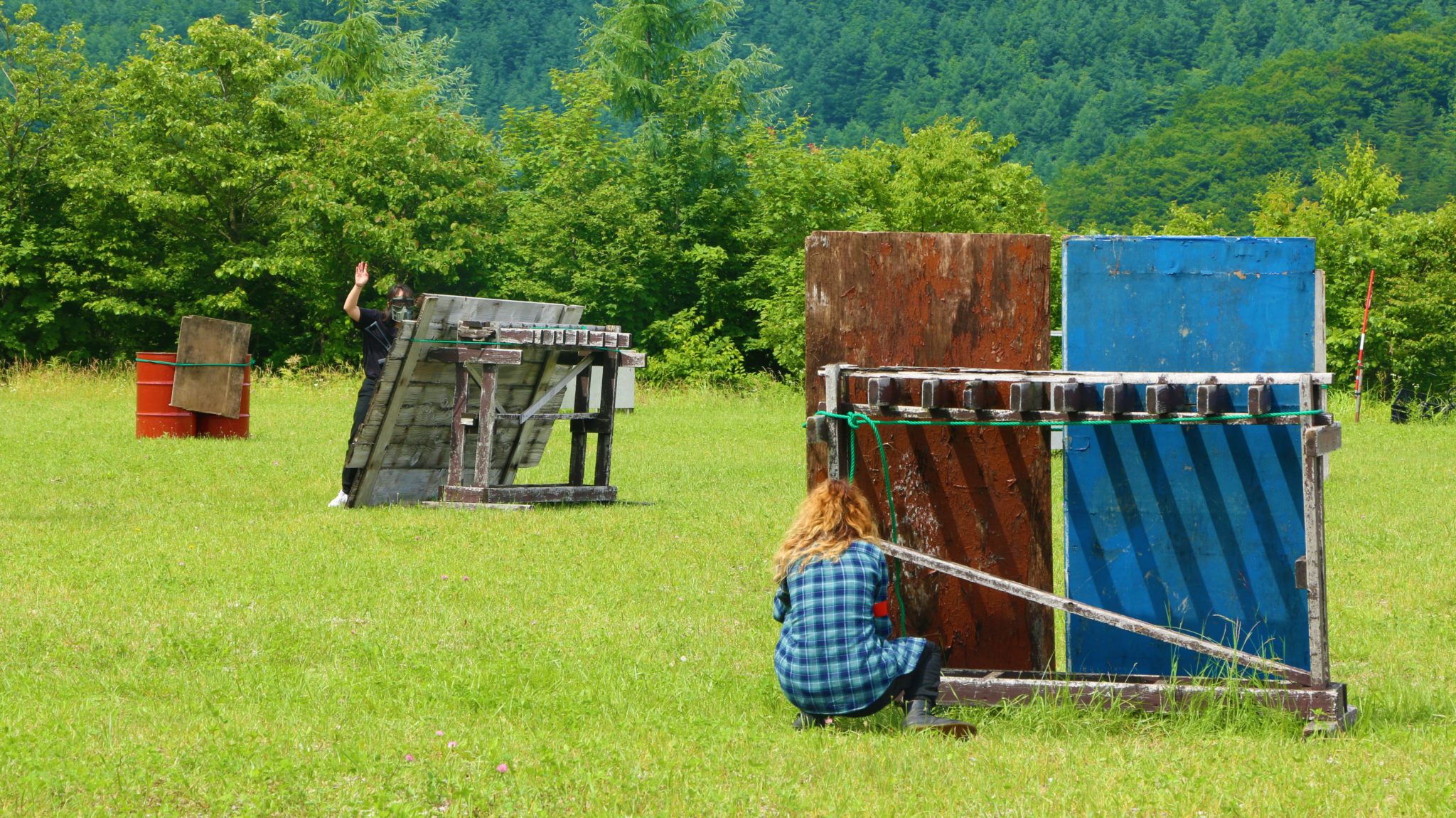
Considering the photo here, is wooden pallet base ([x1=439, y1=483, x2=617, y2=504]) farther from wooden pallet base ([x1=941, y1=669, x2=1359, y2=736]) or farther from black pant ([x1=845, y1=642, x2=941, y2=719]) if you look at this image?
black pant ([x1=845, y1=642, x2=941, y2=719])

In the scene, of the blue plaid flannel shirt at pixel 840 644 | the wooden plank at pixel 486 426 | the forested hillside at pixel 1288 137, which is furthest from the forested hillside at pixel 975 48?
the blue plaid flannel shirt at pixel 840 644

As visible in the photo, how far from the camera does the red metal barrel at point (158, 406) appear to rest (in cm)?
2036

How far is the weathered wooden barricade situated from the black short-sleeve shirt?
20.4 inches

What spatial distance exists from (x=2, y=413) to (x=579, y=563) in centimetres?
1815

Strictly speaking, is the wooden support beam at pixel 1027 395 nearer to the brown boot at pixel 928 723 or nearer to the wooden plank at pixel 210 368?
the brown boot at pixel 928 723

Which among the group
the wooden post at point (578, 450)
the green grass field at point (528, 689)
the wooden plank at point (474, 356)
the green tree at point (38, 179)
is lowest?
the green grass field at point (528, 689)

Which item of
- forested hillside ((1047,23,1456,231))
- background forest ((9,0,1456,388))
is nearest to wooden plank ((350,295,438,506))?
background forest ((9,0,1456,388))

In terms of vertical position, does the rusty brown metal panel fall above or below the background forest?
below

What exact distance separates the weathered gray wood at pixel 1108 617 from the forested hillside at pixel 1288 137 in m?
86.7

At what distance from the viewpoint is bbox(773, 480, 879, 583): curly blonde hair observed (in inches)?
233

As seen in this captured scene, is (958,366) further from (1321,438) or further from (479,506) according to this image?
(479,506)

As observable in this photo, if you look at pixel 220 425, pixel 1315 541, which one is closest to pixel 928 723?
pixel 1315 541

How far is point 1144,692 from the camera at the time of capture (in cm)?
614

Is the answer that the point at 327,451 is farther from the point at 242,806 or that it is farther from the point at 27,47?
the point at 27,47
